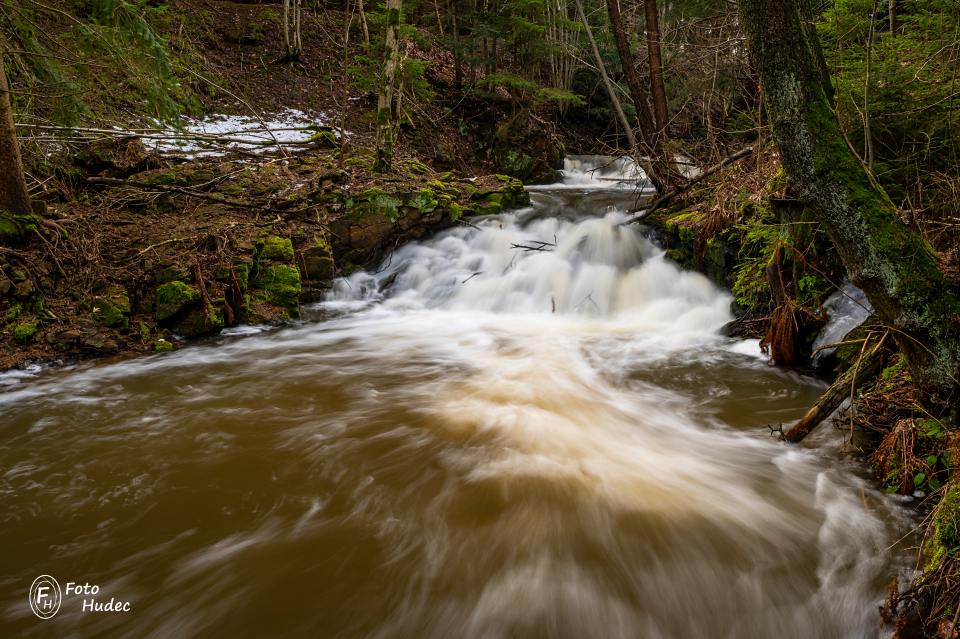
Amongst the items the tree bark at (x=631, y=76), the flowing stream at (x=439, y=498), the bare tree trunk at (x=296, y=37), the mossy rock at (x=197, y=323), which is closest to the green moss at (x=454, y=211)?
the tree bark at (x=631, y=76)

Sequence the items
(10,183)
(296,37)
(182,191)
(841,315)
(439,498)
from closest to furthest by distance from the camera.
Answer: (439,498) → (841,315) → (10,183) → (182,191) → (296,37)

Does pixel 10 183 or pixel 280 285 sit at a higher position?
pixel 10 183

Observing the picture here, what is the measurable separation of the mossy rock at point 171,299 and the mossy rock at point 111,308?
32 centimetres

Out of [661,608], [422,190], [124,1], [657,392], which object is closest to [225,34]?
[422,190]

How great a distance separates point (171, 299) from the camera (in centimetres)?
606

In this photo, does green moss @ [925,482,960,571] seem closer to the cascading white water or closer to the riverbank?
the cascading white water

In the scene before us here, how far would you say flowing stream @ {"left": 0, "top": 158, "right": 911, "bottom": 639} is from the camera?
2.36m

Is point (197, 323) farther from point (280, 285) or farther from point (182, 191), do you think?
point (182, 191)

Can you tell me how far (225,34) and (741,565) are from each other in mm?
18978

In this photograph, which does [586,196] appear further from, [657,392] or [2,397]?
[2,397]

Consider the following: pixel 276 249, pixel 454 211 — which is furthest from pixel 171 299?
pixel 454 211

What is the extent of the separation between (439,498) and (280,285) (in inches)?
199

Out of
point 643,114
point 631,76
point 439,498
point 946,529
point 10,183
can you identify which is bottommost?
point 439,498

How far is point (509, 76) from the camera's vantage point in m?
13.3
